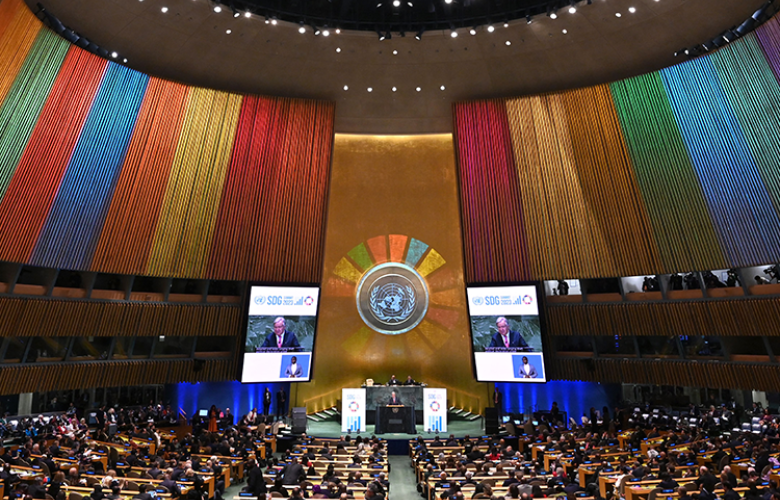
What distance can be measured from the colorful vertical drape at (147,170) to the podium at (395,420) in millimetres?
4516

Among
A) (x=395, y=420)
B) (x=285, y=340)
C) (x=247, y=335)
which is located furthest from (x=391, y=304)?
(x=247, y=335)

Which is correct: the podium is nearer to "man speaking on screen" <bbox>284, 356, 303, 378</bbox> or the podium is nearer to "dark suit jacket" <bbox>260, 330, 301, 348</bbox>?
"man speaking on screen" <bbox>284, 356, 303, 378</bbox>

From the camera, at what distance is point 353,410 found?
1705cm

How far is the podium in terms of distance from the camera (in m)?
16.7

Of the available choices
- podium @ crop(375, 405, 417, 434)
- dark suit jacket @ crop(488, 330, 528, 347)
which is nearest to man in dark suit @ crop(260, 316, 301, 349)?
podium @ crop(375, 405, 417, 434)

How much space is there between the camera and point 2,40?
12055 millimetres

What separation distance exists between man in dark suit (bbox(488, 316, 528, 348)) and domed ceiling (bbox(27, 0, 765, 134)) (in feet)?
24.8

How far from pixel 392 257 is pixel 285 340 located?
5.92m

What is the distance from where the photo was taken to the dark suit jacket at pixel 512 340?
53.5 ft

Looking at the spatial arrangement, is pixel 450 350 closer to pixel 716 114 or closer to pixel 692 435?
pixel 692 435

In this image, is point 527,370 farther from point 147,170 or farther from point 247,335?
point 147,170

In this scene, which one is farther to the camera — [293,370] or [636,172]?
[293,370]

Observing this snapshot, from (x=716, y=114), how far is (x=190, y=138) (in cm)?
1418

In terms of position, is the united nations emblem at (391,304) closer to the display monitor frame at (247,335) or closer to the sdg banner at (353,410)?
the sdg banner at (353,410)
